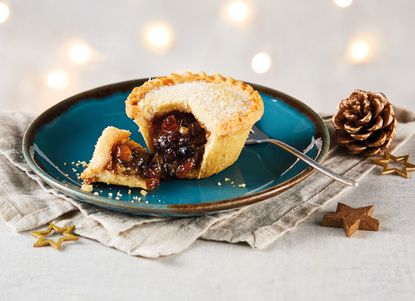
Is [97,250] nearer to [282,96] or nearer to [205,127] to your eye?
[205,127]

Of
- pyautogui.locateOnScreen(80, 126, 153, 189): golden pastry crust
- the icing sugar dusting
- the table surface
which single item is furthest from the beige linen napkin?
the icing sugar dusting

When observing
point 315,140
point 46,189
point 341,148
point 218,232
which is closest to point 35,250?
point 46,189

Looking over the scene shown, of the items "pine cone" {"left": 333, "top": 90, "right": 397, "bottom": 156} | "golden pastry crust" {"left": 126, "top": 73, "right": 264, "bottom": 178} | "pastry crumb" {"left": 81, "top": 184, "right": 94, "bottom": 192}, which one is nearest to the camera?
"pastry crumb" {"left": 81, "top": 184, "right": 94, "bottom": 192}

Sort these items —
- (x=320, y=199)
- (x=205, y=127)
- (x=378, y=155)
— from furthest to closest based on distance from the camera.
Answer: (x=378, y=155) → (x=205, y=127) → (x=320, y=199)

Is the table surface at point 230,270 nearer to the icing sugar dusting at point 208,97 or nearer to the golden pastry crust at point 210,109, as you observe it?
the golden pastry crust at point 210,109

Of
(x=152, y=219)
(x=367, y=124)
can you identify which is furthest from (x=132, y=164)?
(x=367, y=124)

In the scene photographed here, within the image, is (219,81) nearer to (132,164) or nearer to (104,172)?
(132,164)

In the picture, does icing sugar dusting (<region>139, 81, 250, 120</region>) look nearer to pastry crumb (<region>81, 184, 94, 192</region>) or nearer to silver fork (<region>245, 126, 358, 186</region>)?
silver fork (<region>245, 126, 358, 186</region>)
